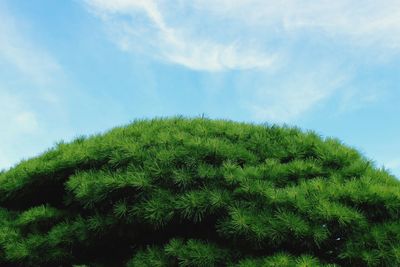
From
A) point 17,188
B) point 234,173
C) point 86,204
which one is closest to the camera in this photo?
point 234,173

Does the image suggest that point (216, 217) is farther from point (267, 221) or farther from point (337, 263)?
point (337, 263)

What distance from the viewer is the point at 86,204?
539 centimetres

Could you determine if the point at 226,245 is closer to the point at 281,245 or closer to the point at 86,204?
the point at 281,245

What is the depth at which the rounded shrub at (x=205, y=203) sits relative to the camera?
454 centimetres

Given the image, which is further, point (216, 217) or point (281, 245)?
point (216, 217)

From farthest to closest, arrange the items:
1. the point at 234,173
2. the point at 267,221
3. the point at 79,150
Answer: the point at 79,150 < the point at 234,173 < the point at 267,221

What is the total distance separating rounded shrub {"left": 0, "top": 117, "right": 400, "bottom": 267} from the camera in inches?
179

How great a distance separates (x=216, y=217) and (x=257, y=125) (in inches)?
61.3

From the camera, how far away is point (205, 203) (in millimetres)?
4797

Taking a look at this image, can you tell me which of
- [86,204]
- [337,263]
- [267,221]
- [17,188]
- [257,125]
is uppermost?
[257,125]

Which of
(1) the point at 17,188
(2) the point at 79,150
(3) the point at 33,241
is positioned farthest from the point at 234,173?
(1) the point at 17,188

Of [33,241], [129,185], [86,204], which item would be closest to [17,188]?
[33,241]

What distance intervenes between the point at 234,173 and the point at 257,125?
1.36 metres

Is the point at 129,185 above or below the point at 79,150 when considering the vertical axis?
below
